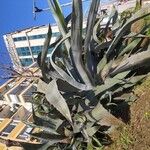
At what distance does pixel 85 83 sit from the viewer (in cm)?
371

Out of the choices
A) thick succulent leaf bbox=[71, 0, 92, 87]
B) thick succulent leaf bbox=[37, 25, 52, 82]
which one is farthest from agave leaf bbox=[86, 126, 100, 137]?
thick succulent leaf bbox=[37, 25, 52, 82]

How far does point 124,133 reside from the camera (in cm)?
328

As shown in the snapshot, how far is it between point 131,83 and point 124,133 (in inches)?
21.6

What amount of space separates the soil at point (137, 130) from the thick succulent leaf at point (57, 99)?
0.47 m

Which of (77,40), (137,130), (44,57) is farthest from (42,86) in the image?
(137,130)

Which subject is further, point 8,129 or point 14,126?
point 14,126

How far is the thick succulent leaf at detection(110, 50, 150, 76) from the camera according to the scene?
351cm

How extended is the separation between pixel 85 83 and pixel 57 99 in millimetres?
404

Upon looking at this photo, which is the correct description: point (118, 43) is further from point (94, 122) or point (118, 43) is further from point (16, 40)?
point (16, 40)

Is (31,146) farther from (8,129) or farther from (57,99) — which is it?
(8,129)

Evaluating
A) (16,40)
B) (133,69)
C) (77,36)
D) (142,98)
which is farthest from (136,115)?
(16,40)

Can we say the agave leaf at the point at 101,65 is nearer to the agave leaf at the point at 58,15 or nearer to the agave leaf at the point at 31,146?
the agave leaf at the point at 58,15

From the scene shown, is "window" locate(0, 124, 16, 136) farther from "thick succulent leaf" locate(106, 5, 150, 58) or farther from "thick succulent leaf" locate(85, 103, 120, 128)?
"thick succulent leaf" locate(85, 103, 120, 128)

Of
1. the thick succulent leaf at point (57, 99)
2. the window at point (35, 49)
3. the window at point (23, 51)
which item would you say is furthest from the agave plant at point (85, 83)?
the window at point (23, 51)
